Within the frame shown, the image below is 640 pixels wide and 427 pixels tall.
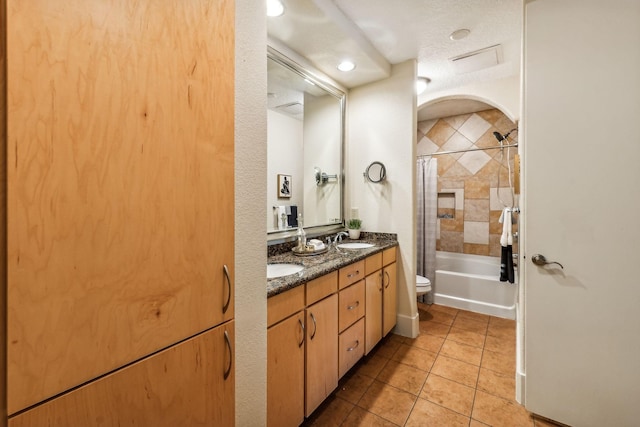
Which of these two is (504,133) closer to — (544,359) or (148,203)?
(544,359)

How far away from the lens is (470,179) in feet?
12.3

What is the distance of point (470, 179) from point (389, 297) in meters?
2.38

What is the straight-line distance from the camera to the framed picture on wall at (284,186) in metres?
2.09

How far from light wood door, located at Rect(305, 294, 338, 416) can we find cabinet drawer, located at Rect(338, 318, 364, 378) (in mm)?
74

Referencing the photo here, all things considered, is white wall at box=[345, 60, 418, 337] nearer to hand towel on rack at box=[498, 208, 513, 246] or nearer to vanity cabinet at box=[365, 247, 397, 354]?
vanity cabinet at box=[365, 247, 397, 354]

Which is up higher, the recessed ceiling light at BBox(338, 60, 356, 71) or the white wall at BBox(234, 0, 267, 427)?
the recessed ceiling light at BBox(338, 60, 356, 71)

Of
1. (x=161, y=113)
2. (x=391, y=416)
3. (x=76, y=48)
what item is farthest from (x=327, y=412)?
(x=76, y=48)

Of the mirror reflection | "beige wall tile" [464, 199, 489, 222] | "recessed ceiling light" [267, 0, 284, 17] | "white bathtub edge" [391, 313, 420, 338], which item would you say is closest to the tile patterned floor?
"white bathtub edge" [391, 313, 420, 338]

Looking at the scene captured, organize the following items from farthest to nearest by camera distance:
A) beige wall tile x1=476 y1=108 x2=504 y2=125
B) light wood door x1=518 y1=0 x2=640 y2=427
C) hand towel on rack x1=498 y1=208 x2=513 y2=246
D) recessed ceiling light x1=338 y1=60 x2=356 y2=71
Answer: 1. beige wall tile x1=476 y1=108 x2=504 y2=125
2. hand towel on rack x1=498 y1=208 x2=513 y2=246
3. recessed ceiling light x1=338 y1=60 x2=356 y2=71
4. light wood door x1=518 y1=0 x2=640 y2=427

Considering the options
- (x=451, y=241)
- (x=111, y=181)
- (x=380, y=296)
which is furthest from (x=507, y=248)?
(x=111, y=181)

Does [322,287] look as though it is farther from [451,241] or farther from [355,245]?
[451,241]

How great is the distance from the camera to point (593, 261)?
1372mm

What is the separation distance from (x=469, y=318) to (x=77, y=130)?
334cm

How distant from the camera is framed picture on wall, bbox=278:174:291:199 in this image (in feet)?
6.85
